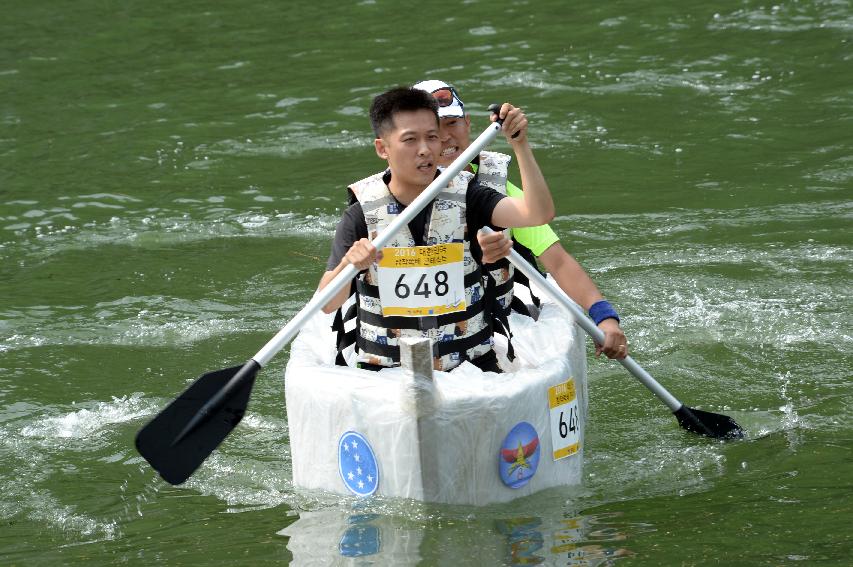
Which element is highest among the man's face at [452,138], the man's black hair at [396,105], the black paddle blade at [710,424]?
the man's black hair at [396,105]

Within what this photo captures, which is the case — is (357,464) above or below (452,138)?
below

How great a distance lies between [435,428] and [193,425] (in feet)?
3.06

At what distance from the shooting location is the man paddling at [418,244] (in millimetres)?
4672

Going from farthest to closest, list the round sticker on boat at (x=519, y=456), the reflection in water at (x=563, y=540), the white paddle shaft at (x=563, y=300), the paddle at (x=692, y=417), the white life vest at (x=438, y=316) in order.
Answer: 1. the paddle at (x=692, y=417)
2. the white paddle shaft at (x=563, y=300)
3. the white life vest at (x=438, y=316)
4. the round sticker on boat at (x=519, y=456)
5. the reflection in water at (x=563, y=540)

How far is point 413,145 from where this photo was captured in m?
4.66

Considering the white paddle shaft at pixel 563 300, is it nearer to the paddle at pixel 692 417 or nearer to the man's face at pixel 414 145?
the paddle at pixel 692 417

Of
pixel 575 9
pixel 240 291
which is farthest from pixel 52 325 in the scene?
pixel 575 9

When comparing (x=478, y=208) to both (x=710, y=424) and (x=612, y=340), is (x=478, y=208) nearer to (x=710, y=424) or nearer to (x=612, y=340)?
(x=612, y=340)

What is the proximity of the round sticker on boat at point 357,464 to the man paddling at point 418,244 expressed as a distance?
341mm

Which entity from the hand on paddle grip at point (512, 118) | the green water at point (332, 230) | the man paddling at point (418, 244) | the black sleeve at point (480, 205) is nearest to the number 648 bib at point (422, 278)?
the man paddling at point (418, 244)

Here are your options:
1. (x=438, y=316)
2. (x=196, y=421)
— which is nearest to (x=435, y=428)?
(x=438, y=316)

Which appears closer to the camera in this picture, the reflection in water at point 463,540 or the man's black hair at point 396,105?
the reflection in water at point 463,540

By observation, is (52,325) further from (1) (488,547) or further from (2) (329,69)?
(2) (329,69)

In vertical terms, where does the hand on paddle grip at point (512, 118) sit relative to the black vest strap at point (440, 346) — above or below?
above
